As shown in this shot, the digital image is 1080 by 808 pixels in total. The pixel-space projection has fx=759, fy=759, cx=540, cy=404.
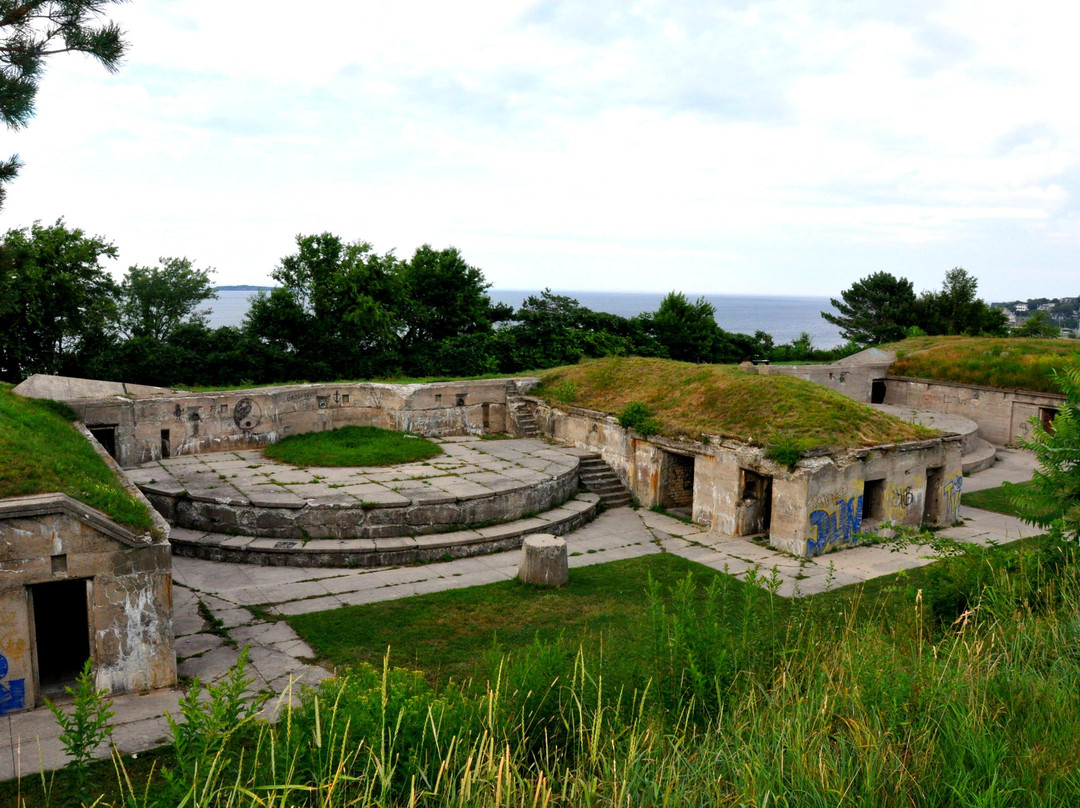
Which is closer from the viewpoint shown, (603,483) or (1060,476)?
(1060,476)

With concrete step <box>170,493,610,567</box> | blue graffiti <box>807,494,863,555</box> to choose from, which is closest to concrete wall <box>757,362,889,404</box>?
blue graffiti <box>807,494,863,555</box>

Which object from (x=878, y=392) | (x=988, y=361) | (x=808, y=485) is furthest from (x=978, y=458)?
(x=808, y=485)

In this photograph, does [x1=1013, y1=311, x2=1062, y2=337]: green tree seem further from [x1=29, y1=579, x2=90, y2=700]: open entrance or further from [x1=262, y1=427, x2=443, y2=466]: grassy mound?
[x1=29, y1=579, x2=90, y2=700]: open entrance

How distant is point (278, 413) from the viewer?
17.3 metres

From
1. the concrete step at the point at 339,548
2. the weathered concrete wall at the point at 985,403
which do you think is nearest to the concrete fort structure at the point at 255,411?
the concrete step at the point at 339,548

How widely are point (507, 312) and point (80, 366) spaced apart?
772 inches

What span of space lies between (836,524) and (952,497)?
3.52 metres

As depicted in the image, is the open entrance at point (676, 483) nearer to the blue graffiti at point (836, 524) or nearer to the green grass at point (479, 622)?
the blue graffiti at point (836, 524)

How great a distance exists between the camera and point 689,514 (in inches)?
610

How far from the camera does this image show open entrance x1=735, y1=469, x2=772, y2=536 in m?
14.1

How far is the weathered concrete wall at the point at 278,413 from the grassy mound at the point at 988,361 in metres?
15.8

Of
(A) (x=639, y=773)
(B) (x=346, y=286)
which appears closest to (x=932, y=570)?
(A) (x=639, y=773)

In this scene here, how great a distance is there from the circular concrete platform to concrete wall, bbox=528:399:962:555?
1.68 meters

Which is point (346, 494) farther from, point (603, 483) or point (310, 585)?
point (603, 483)
